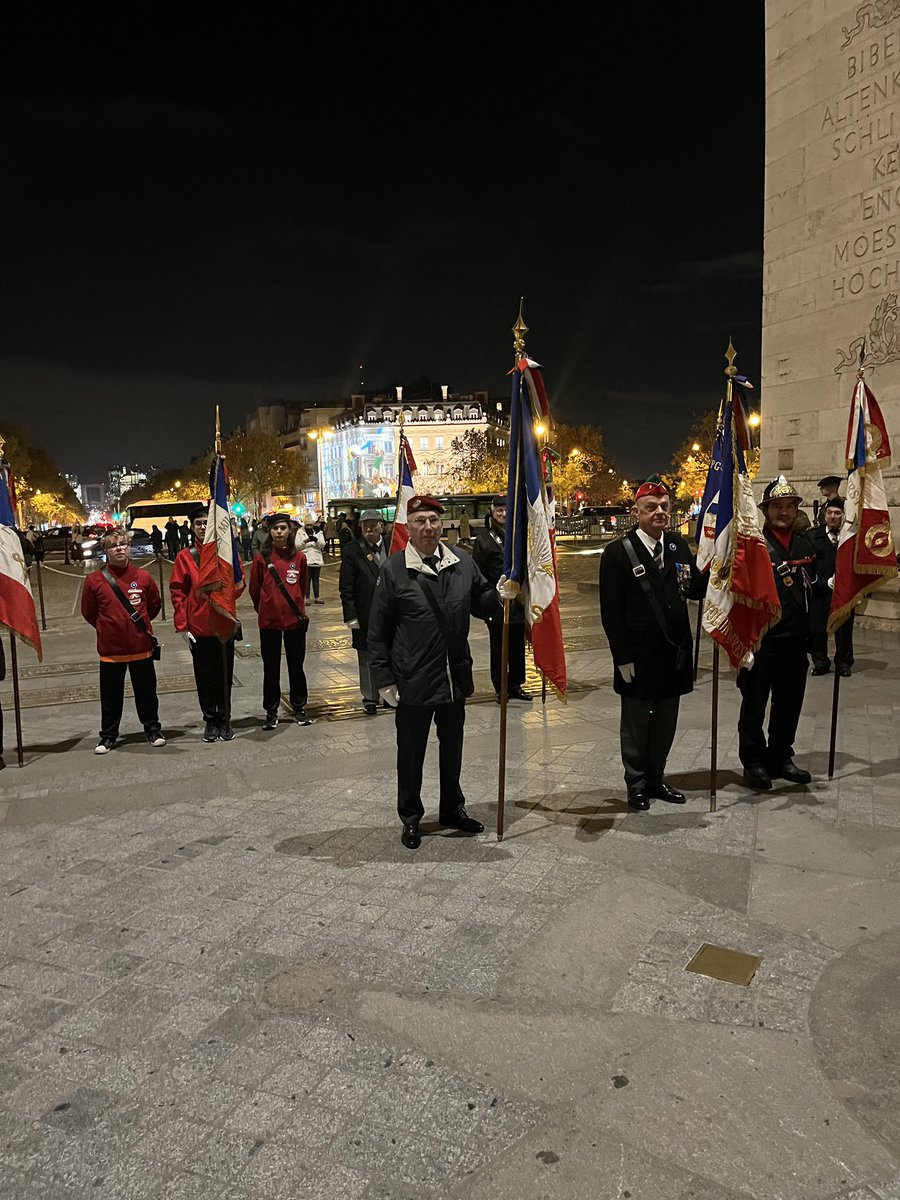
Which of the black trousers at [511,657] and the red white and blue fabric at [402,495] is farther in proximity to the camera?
the red white and blue fabric at [402,495]

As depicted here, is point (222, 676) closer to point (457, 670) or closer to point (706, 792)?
point (457, 670)

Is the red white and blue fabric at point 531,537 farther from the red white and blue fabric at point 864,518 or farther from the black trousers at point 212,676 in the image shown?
the black trousers at point 212,676

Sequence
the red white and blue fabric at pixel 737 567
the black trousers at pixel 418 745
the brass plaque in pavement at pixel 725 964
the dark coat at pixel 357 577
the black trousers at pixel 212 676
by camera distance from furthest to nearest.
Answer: the dark coat at pixel 357 577
the black trousers at pixel 212 676
the red white and blue fabric at pixel 737 567
the black trousers at pixel 418 745
the brass plaque in pavement at pixel 725 964

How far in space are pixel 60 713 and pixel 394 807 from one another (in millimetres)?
5210

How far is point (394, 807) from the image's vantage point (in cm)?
604

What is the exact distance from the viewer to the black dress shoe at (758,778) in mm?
6187

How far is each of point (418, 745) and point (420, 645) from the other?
0.68 m

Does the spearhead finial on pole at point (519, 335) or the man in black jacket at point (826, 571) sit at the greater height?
the spearhead finial on pole at point (519, 335)

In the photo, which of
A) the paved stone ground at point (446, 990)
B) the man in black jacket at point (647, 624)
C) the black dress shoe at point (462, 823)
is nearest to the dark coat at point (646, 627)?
the man in black jacket at point (647, 624)

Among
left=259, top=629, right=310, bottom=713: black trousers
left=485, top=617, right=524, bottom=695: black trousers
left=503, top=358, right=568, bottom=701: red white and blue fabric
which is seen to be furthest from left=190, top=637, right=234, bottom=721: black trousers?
left=503, top=358, right=568, bottom=701: red white and blue fabric

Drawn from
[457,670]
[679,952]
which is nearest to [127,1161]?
[679,952]

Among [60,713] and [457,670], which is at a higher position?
[457,670]

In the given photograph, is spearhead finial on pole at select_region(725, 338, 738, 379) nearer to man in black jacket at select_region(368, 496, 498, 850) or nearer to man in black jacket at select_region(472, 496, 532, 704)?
man in black jacket at select_region(368, 496, 498, 850)

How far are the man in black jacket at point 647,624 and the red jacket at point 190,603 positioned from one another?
13.0 ft
